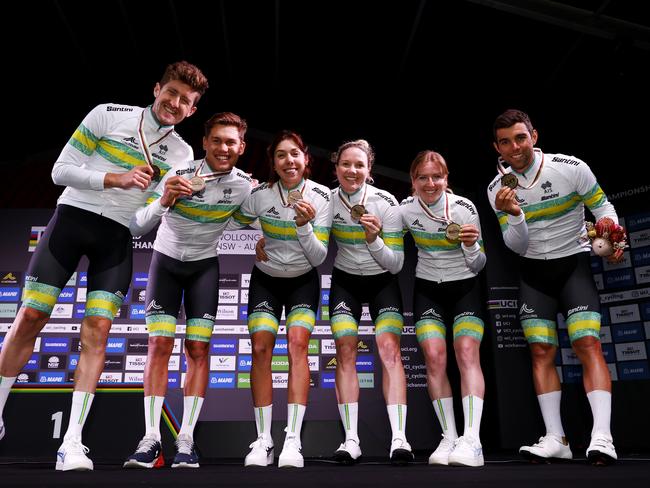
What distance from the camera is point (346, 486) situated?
1860mm

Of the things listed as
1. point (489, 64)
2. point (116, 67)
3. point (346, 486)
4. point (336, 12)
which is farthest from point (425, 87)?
point (346, 486)

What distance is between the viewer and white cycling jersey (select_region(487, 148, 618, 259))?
322 centimetres

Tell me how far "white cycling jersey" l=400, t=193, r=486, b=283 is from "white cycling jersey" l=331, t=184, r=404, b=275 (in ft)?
0.45

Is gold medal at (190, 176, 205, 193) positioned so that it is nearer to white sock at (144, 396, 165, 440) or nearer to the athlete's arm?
the athlete's arm

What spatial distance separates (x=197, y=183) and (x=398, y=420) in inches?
68.1

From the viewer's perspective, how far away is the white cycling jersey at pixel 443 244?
11.1 ft

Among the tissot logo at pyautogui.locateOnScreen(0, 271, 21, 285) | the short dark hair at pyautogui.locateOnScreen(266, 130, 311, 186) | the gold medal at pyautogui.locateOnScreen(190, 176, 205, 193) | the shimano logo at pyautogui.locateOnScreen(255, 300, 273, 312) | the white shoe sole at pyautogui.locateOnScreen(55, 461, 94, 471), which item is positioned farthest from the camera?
the tissot logo at pyautogui.locateOnScreen(0, 271, 21, 285)

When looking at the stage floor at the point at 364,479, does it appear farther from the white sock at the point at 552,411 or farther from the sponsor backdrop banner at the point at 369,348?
the sponsor backdrop banner at the point at 369,348

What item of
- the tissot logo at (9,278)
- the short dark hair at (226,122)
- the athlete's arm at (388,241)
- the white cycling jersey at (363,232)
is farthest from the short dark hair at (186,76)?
the tissot logo at (9,278)

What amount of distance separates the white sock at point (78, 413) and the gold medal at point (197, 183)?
119 cm

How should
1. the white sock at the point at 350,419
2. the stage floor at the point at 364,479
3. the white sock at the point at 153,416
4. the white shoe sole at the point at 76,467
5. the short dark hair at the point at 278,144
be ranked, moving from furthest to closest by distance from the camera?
the short dark hair at the point at 278,144
the white sock at the point at 350,419
the white sock at the point at 153,416
the white shoe sole at the point at 76,467
the stage floor at the point at 364,479

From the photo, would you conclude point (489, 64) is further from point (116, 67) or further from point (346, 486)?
point (346, 486)

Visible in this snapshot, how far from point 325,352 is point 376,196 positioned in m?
2.29

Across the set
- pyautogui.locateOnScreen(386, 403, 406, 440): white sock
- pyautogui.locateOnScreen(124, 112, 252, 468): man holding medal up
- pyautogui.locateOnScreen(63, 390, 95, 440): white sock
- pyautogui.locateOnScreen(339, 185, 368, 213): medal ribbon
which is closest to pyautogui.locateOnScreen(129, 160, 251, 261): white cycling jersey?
pyautogui.locateOnScreen(124, 112, 252, 468): man holding medal up
